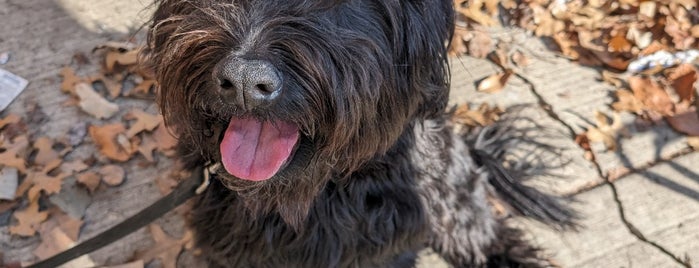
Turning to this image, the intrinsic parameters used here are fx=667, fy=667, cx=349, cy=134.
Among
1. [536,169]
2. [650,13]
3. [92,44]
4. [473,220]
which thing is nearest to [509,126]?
[536,169]

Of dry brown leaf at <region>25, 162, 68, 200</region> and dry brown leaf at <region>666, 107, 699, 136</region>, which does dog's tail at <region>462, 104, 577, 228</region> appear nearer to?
dry brown leaf at <region>666, 107, 699, 136</region>

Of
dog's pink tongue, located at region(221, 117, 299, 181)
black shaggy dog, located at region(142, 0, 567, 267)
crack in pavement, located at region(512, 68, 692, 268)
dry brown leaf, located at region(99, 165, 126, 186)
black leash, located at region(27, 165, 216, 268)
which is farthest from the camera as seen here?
dry brown leaf, located at region(99, 165, 126, 186)

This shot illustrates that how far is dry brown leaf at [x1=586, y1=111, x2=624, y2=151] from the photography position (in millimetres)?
3717

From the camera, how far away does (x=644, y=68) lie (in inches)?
160

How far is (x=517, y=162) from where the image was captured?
3469 millimetres

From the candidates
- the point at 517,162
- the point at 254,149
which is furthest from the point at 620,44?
the point at 254,149

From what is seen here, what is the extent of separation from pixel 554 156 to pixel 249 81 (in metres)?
2.39

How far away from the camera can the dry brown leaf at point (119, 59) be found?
387 centimetres

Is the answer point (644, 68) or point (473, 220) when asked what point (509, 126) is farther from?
point (644, 68)

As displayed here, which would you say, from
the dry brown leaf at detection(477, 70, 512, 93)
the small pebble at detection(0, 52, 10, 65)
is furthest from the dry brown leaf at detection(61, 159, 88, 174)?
the dry brown leaf at detection(477, 70, 512, 93)

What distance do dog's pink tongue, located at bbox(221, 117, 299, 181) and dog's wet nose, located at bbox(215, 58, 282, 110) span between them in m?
0.26

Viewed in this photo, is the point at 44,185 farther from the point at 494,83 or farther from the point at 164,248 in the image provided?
the point at 494,83

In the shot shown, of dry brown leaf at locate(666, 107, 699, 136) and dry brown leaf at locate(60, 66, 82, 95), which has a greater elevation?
dry brown leaf at locate(60, 66, 82, 95)

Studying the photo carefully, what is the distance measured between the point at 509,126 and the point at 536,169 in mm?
263
